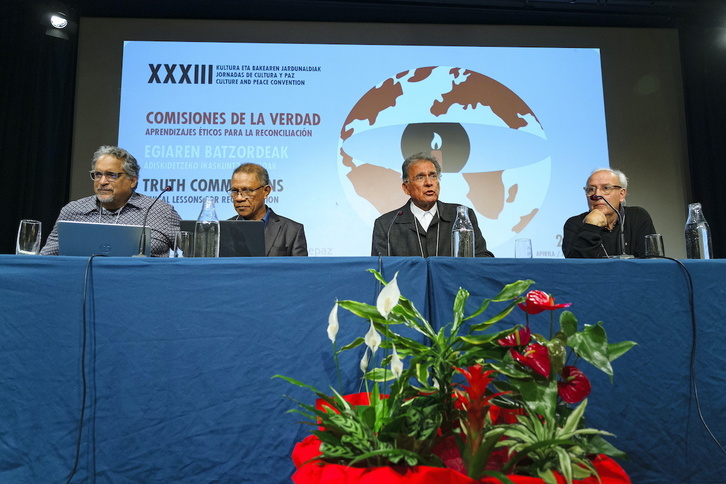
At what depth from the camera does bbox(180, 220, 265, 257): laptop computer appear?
2.08 m

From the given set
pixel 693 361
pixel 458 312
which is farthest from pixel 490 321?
pixel 693 361

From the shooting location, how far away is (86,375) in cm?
142

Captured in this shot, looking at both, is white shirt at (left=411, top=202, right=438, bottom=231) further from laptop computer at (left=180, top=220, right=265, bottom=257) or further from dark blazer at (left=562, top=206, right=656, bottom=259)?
laptop computer at (left=180, top=220, right=265, bottom=257)

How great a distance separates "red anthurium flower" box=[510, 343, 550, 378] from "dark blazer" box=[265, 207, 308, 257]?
2106 millimetres

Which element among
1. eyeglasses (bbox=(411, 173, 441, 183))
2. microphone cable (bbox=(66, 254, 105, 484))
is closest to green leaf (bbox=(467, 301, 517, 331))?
microphone cable (bbox=(66, 254, 105, 484))

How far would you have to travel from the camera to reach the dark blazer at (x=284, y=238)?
2934mm

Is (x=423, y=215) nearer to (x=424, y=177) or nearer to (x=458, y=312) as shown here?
(x=424, y=177)

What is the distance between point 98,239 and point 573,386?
61.5 inches

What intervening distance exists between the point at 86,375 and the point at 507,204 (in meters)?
3.10

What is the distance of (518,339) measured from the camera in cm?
94

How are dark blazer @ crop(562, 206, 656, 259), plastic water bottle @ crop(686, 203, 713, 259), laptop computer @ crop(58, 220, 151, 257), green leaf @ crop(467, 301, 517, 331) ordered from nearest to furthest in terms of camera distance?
green leaf @ crop(467, 301, 517, 331)
laptop computer @ crop(58, 220, 151, 257)
plastic water bottle @ crop(686, 203, 713, 259)
dark blazer @ crop(562, 206, 656, 259)

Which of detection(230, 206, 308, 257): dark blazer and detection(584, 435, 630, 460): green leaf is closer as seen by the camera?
detection(584, 435, 630, 460): green leaf

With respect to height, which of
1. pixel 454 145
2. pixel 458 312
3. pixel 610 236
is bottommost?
pixel 458 312

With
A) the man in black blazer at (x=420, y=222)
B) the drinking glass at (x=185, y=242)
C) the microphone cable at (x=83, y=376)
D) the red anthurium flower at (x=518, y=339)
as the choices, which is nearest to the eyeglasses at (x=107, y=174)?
the drinking glass at (x=185, y=242)
